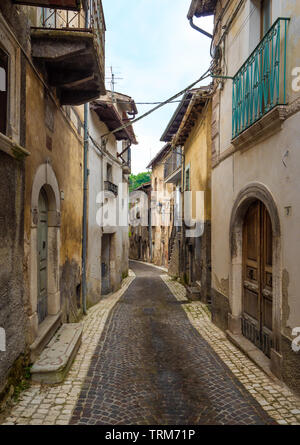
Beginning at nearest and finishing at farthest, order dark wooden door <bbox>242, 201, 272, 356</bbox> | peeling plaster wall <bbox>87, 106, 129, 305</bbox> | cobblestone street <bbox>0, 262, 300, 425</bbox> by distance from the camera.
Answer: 1. cobblestone street <bbox>0, 262, 300, 425</bbox>
2. dark wooden door <bbox>242, 201, 272, 356</bbox>
3. peeling plaster wall <bbox>87, 106, 129, 305</bbox>

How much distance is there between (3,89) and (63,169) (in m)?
2.91

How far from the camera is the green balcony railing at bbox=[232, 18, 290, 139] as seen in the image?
455 cm

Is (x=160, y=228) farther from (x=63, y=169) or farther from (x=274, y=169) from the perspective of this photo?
(x=274, y=169)

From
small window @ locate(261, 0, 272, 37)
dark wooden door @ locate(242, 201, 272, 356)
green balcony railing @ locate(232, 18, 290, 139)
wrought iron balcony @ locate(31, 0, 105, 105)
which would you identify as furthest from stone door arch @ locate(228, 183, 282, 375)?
wrought iron balcony @ locate(31, 0, 105, 105)

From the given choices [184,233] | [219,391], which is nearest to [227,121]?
[219,391]

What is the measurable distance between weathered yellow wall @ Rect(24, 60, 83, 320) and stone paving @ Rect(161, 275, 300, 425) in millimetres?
3356

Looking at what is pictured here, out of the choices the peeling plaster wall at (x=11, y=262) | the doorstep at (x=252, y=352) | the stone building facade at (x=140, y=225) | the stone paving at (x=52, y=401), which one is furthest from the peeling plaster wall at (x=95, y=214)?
the stone building facade at (x=140, y=225)

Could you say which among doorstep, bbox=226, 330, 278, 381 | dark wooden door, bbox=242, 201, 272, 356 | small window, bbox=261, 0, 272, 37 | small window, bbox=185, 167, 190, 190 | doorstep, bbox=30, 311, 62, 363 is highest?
small window, bbox=261, 0, 272, 37

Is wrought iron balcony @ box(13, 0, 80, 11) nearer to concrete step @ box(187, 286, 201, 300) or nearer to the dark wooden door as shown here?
the dark wooden door

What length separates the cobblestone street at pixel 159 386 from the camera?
3742mm

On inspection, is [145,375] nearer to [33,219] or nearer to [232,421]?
[232,421]

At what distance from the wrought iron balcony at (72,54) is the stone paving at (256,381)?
5679mm

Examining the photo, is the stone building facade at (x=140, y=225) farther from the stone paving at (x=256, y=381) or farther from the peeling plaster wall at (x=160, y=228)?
the stone paving at (x=256, y=381)

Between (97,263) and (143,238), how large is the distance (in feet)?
72.5
